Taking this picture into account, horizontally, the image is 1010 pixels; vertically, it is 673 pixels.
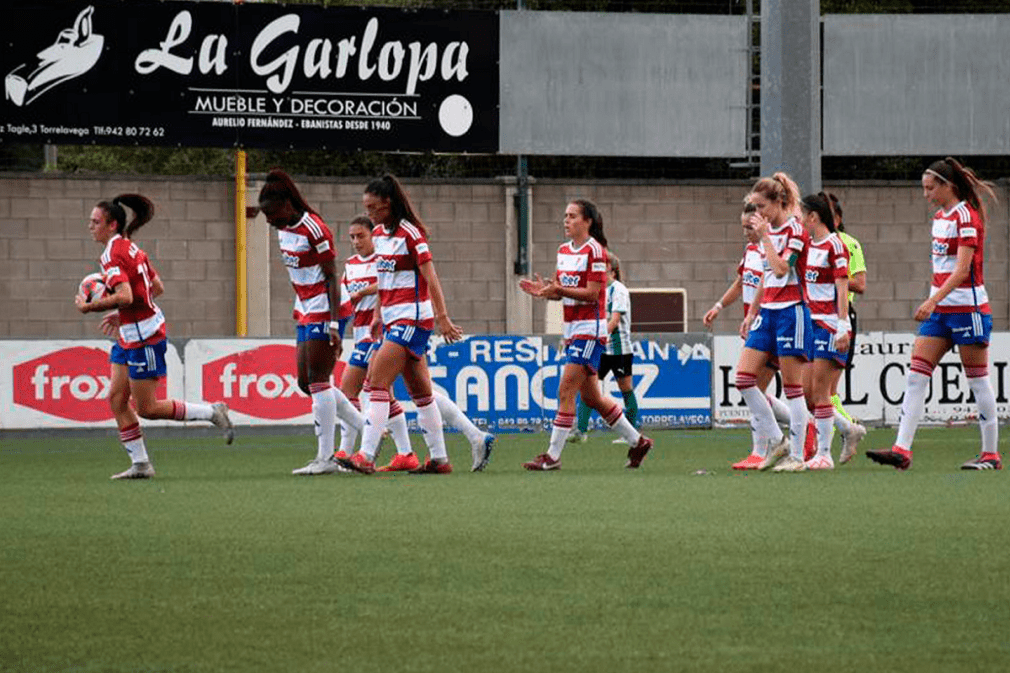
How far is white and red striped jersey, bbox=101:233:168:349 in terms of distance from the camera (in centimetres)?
1248

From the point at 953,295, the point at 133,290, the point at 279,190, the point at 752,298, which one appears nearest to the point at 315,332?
the point at 279,190

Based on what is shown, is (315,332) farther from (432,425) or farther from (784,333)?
(784,333)

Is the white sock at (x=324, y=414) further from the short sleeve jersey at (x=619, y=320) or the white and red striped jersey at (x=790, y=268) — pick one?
the short sleeve jersey at (x=619, y=320)

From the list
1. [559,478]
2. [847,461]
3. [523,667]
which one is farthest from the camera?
[847,461]

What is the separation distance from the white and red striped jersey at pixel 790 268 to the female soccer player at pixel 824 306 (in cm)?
34

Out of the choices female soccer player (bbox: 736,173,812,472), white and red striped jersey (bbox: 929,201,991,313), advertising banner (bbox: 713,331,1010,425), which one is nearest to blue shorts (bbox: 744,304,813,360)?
female soccer player (bbox: 736,173,812,472)

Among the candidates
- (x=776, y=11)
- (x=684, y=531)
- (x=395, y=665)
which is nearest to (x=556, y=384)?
(x=776, y=11)

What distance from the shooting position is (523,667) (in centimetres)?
504

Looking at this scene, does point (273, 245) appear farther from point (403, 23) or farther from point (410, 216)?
point (410, 216)

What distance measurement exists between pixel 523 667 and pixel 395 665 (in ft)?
1.05

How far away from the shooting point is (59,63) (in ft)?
86.2

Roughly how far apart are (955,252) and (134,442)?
17.2 ft

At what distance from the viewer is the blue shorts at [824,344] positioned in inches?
513

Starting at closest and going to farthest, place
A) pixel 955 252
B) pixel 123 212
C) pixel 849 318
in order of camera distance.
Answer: pixel 955 252 → pixel 123 212 → pixel 849 318
